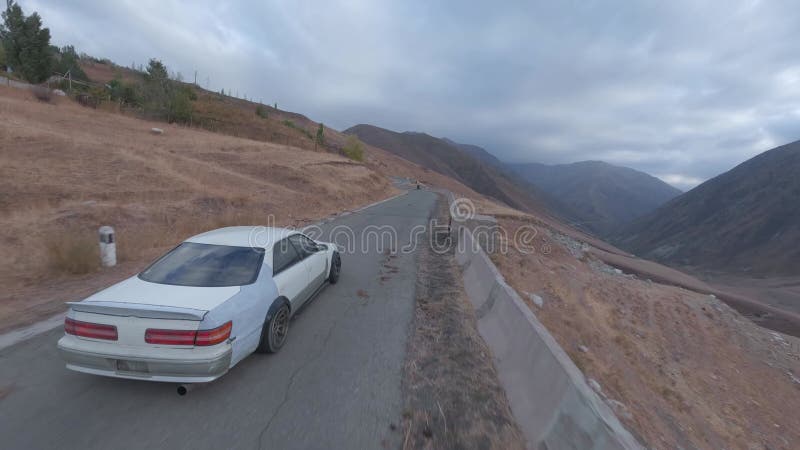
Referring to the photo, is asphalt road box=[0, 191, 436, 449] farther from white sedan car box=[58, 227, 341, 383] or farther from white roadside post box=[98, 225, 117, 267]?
white roadside post box=[98, 225, 117, 267]

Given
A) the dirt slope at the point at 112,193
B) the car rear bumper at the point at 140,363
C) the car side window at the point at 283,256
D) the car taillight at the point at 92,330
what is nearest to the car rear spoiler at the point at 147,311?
the car taillight at the point at 92,330

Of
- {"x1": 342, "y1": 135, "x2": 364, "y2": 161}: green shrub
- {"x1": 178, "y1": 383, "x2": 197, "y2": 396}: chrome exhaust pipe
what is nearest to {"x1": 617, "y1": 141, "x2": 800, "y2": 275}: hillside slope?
{"x1": 342, "y1": 135, "x2": 364, "y2": 161}: green shrub

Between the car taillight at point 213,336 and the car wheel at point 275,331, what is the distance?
2.40ft

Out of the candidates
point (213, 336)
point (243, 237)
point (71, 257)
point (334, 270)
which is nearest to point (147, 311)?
point (213, 336)

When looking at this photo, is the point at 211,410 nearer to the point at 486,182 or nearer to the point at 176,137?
the point at 176,137

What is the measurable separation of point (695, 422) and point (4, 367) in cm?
961

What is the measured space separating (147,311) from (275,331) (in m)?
1.47

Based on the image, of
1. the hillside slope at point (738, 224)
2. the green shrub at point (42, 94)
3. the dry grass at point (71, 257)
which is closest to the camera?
the dry grass at point (71, 257)

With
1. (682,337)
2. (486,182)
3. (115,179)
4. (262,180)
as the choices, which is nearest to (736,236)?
(486,182)

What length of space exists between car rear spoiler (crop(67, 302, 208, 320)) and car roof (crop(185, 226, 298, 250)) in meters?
1.44

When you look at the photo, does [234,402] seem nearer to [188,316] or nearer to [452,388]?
[188,316]

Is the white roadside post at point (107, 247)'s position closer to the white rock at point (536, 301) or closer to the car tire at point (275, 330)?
the car tire at point (275, 330)

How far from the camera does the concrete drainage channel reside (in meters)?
2.53

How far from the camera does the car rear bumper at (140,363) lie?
3391 mm
